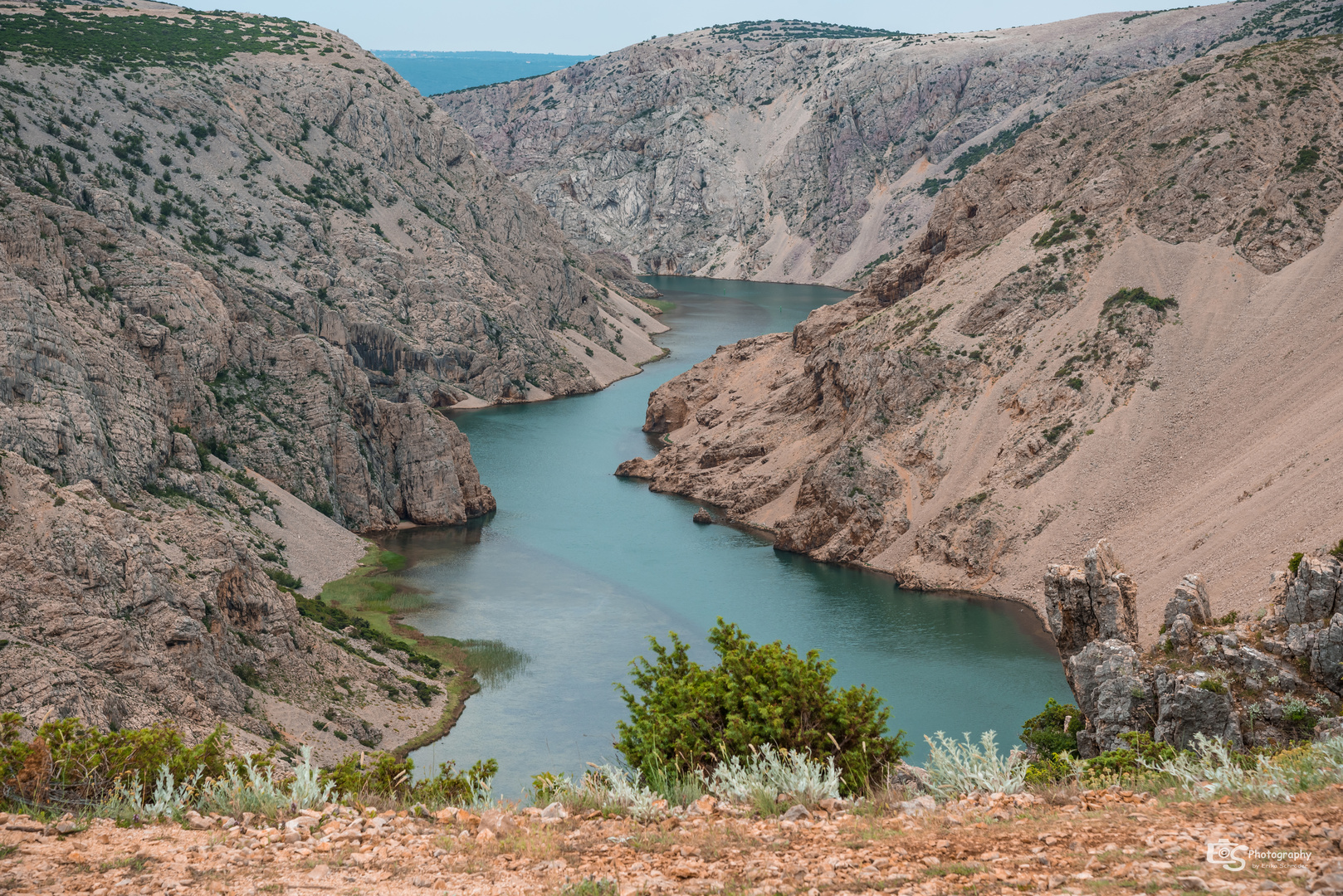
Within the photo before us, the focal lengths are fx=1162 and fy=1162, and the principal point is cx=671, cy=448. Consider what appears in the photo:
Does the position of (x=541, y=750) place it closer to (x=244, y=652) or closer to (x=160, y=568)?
(x=244, y=652)

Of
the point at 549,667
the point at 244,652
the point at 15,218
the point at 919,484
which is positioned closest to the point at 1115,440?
the point at 919,484

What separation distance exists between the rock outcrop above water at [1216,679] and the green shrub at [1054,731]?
1.07m

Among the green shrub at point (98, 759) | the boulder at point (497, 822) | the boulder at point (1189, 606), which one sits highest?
the boulder at point (1189, 606)

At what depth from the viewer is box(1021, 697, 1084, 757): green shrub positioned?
36.7m

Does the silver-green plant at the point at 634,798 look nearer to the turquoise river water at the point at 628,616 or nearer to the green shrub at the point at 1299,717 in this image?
the green shrub at the point at 1299,717

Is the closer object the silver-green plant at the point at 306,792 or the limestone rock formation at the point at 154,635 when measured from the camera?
the silver-green plant at the point at 306,792

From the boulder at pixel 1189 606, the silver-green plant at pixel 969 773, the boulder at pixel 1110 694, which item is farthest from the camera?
the boulder at pixel 1189 606

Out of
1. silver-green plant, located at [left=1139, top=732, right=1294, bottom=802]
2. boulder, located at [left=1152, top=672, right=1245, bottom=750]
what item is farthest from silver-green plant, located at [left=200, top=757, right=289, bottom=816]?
boulder, located at [left=1152, top=672, right=1245, bottom=750]

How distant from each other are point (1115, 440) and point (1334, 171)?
28.0m

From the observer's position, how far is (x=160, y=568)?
158 feet

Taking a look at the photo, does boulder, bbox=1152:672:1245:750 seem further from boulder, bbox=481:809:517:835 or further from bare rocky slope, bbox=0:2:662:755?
bare rocky slope, bbox=0:2:662:755

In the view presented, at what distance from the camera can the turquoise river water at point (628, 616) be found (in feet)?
178

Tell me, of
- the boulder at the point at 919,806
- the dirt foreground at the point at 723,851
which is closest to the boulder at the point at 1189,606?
the dirt foreground at the point at 723,851
